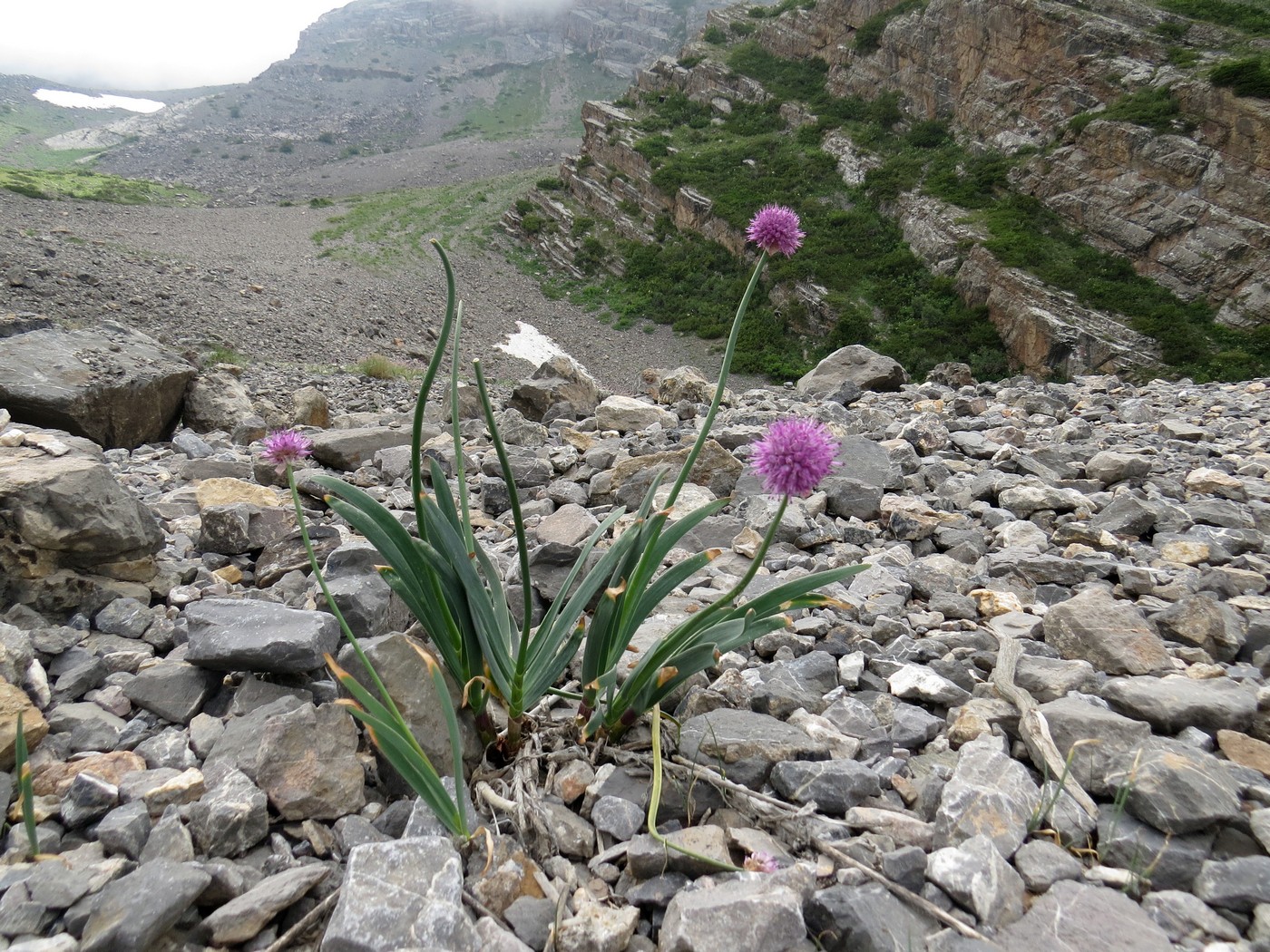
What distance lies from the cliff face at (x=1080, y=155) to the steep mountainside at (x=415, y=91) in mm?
62797

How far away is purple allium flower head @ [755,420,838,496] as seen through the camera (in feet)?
5.12

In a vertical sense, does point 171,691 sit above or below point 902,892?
below

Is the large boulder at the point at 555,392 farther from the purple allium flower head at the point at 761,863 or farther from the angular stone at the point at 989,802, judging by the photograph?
the purple allium flower head at the point at 761,863

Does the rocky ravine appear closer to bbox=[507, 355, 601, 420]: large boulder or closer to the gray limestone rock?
the gray limestone rock

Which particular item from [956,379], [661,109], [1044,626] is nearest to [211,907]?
[1044,626]

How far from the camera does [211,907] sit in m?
1.58

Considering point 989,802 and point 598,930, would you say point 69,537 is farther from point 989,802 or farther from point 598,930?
point 989,802

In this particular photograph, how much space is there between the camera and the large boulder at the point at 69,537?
8.79ft

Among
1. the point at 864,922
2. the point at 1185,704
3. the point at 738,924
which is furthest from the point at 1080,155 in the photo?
the point at 738,924

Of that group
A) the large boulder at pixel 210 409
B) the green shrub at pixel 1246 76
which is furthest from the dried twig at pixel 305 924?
the green shrub at pixel 1246 76

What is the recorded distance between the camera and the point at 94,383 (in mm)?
6359

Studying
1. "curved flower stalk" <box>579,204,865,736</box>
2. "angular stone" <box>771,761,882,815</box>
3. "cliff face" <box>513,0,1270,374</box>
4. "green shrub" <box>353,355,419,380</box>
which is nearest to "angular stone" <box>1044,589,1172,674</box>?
"angular stone" <box>771,761,882,815</box>

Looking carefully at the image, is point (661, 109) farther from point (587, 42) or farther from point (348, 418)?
point (587, 42)

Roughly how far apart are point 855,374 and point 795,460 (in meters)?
12.1
